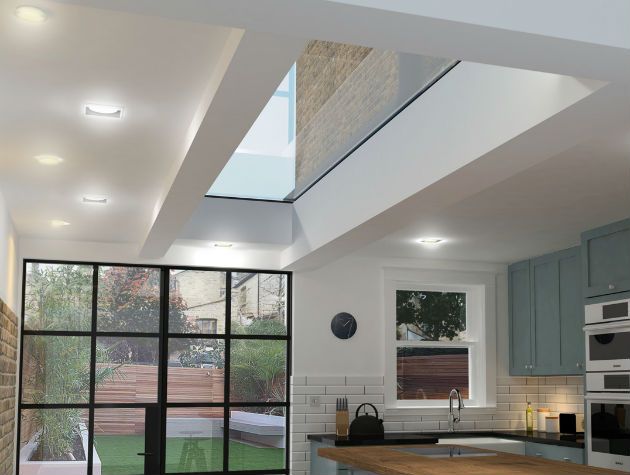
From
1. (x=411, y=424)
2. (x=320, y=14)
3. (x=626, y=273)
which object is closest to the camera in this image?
(x=320, y=14)

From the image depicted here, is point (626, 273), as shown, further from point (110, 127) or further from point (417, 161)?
point (110, 127)

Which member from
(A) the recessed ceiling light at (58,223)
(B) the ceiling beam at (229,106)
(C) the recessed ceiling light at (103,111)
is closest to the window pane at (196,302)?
(A) the recessed ceiling light at (58,223)

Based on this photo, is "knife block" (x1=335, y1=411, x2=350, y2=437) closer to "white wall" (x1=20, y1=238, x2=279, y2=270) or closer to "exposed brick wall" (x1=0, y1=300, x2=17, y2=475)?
"white wall" (x1=20, y1=238, x2=279, y2=270)

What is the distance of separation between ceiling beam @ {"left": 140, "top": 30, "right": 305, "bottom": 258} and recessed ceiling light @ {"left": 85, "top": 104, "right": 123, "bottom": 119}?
318mm

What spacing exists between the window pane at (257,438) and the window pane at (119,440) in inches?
29.8

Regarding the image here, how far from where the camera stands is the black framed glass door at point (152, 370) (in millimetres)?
6832

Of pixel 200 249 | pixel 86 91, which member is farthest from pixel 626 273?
pixel 86 91

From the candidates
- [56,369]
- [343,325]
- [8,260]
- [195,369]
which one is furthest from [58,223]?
[343,325]

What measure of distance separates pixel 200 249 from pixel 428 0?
5.17 meters

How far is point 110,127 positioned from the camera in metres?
3.91

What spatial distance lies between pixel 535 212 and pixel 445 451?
1703mm

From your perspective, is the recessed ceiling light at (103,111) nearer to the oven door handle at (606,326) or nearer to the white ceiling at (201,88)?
the white ceiling at (201,88)

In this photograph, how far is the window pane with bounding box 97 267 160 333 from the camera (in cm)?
704

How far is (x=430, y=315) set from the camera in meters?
8.10
